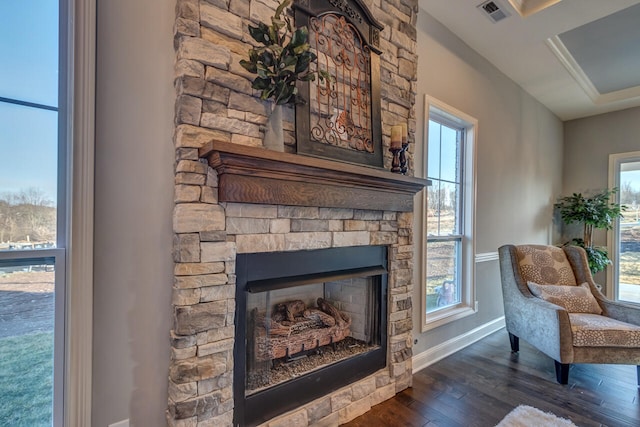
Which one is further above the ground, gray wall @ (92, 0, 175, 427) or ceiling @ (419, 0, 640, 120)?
ceiling @ (419, 0, 640, 120)

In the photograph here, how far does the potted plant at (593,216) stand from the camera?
4.22 meters

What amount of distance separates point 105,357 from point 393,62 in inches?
95.3

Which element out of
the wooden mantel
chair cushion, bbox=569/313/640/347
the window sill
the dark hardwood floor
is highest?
the wooden mantel

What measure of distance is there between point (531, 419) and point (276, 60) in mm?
2519

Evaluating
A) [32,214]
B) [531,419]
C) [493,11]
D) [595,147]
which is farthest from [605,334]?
[595,147]

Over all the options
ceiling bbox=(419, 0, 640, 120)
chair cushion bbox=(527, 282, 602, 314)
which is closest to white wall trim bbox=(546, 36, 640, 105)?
ceiling bbox=(419, 0, 640, 120)

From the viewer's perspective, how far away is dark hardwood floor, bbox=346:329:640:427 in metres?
1.93

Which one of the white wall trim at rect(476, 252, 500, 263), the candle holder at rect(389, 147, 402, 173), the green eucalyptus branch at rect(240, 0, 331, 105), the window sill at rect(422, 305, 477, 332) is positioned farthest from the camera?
the white wall trim at rect(476, 252, 500, 263)

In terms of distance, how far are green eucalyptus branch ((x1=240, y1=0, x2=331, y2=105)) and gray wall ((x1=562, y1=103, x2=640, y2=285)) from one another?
541cm

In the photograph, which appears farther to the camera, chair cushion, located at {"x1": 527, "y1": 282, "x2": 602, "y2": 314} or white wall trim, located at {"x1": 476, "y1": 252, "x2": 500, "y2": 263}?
white wall trim, located at {"x1": 476, "y1": 252, "x2": 500, "y2": 263}

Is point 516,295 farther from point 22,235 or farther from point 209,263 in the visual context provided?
point 22,235

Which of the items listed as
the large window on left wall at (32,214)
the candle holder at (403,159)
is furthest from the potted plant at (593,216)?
the large window on left wall at (32,214)

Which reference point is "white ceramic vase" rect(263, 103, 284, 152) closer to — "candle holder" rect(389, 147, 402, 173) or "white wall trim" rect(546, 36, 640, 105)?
"candle holder" rect(389, 147, 402, 173)

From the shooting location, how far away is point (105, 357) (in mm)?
1282
